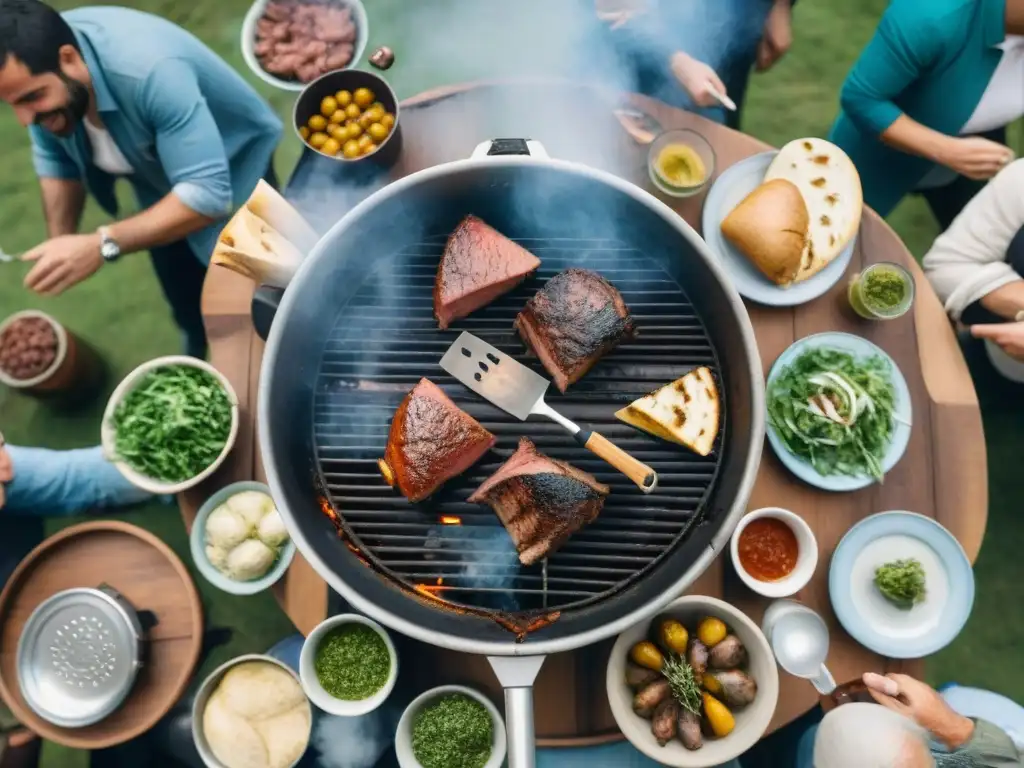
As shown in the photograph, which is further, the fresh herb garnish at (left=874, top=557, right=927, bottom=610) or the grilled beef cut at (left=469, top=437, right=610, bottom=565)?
the fresh herb garnish at (left=874, top=557, right=927, bottom=610)

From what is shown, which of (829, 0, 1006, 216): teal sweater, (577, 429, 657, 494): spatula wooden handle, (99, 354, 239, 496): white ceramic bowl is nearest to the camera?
(577, 429, 657, 494): spatula wooden handle

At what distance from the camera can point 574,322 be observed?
218 cm

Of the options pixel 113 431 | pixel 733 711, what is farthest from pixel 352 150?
pixel 733 711

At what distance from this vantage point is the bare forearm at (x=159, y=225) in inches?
120

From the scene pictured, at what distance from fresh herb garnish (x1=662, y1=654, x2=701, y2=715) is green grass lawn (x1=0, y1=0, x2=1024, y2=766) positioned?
2253 millimetres

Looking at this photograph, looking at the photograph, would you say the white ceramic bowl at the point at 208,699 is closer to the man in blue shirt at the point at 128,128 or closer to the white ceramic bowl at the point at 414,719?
the white ceramic bowl at the point at 414,719

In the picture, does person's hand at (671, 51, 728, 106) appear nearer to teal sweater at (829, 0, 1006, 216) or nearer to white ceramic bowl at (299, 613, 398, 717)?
teal sweater at (829, 0, 1006, 216)

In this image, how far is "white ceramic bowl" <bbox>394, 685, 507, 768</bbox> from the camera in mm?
2414

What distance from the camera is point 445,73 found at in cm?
447

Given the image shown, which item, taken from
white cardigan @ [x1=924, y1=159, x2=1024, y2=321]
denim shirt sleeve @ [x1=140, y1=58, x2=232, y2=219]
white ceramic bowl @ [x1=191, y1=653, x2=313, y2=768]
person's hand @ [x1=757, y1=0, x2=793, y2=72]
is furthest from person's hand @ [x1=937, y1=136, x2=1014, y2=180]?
white ceramic bowl @ [x1=191, y1=653, x2=313, y2=768]

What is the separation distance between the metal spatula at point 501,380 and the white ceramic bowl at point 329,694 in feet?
2.95

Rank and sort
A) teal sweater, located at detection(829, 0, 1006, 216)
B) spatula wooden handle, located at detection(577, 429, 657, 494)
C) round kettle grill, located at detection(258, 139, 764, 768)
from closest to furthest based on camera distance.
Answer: round kettle grill, located at detection(258, 139, 764, 768) → spatula wooden handle, located at detection(577, 429, 657, 494) → teal sweater, located at detection(829, 0, 1006, 216)

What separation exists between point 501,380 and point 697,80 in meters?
1.71

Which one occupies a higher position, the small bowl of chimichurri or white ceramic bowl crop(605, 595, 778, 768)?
the small bowl of chimichurri
